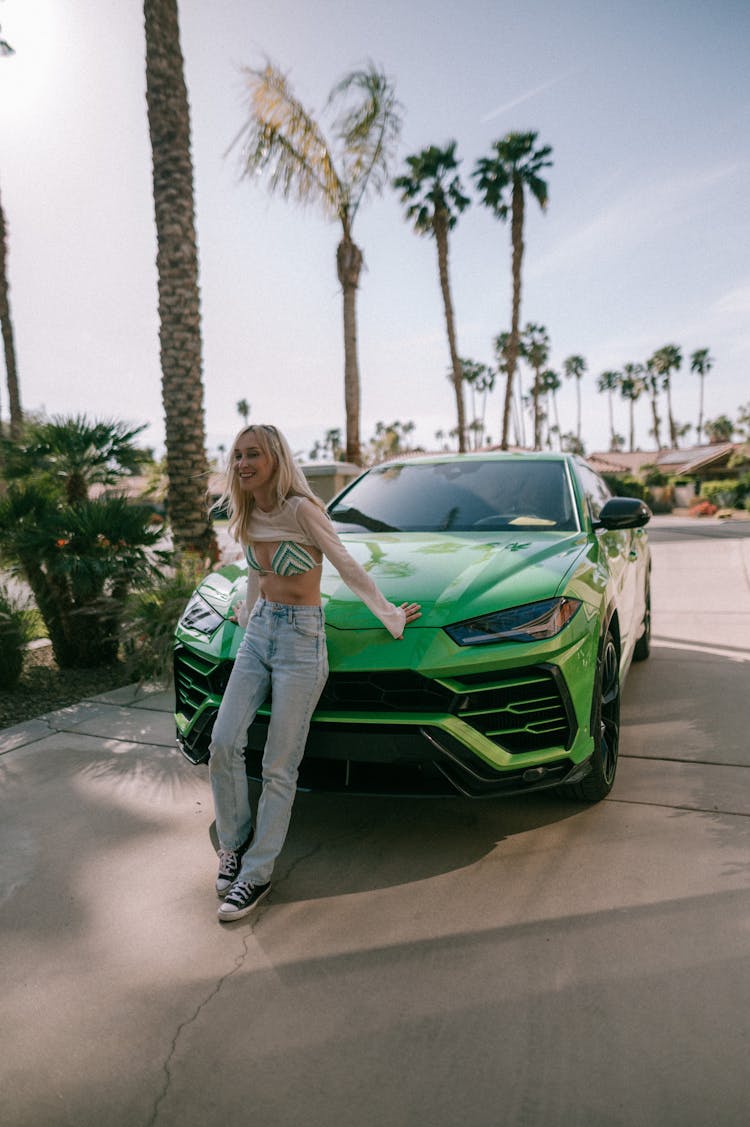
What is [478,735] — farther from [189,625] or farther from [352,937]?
[189,625]

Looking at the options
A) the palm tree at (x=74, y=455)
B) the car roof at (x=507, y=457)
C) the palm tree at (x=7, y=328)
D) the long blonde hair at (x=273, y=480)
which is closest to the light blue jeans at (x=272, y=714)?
the long blonde hair at (x=273, y=480)

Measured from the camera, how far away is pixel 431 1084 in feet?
6.06

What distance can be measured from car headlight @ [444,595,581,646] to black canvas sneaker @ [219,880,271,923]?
116 cm

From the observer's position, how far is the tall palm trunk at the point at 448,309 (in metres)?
28.2

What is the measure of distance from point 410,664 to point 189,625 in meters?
1.22

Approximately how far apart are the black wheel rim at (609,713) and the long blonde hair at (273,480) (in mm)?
1547

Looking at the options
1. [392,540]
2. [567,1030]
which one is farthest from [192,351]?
[567,1030]

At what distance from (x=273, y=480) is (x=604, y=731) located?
1.85 metres

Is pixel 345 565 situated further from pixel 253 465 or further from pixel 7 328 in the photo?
pixel 7 328

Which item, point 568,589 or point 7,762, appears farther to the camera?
point 7,762

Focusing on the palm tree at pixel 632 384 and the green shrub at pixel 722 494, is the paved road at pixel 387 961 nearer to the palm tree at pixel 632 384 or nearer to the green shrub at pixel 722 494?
the green shrub at pixel 722 494

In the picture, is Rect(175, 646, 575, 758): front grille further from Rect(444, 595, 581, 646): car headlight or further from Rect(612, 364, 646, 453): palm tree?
Rect(612, 364, 646, 453): palm tree

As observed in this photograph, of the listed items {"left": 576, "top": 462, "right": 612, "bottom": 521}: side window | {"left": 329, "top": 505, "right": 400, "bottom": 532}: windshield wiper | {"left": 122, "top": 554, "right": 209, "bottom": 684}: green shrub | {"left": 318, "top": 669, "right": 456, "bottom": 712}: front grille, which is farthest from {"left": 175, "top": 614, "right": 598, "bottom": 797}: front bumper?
{"left": 122, "top": 554, "right": 209, "bottom": 684}: green shrub

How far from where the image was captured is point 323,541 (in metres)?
2.70
